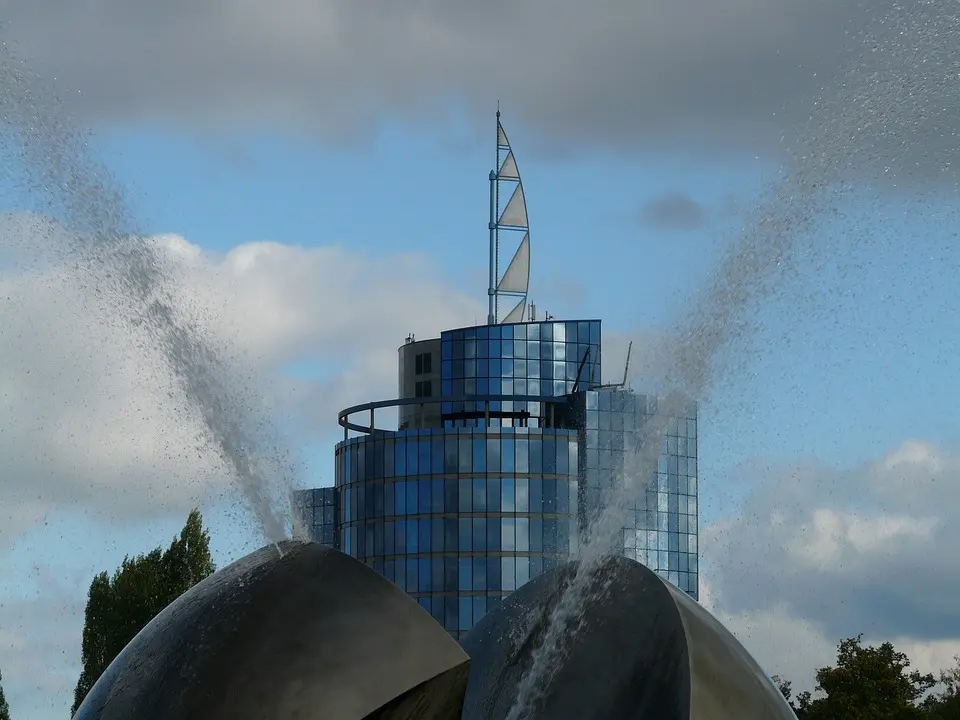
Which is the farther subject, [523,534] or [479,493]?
[479,493]

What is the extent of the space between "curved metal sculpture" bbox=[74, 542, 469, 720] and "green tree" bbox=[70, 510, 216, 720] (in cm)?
3117

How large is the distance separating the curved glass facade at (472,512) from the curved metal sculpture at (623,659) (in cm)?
7110

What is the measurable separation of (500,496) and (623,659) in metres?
73.6

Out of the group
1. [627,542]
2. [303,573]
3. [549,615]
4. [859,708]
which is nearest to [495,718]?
[549,615]

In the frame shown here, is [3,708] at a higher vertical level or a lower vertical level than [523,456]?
lower

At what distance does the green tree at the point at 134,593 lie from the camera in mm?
42031

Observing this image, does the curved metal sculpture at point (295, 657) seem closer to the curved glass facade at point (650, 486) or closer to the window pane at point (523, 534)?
the curved glass facade at point (650, 486)

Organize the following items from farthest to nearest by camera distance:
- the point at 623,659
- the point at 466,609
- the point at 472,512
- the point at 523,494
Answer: the point at 472,512
the point at 523,494
the point at 466,609
the point at 623,659

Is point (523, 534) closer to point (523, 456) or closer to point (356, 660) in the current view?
point (523, 456)

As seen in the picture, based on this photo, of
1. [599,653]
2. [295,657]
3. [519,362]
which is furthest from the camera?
[519,362]

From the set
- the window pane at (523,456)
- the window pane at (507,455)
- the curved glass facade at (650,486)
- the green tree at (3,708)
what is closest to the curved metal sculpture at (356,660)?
the green tree at (3,708)

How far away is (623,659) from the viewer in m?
12.1

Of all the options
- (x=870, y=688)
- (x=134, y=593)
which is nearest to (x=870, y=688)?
(x=870, y=688)

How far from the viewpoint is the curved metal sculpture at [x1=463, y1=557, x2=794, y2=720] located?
11.3 m
